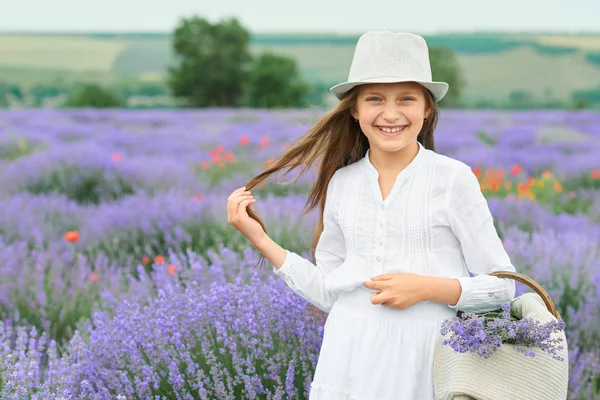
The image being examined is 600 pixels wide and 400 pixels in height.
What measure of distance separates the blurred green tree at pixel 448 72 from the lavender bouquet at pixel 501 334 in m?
40.8

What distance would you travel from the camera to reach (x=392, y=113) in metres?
1.98

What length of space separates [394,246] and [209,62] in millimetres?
40619

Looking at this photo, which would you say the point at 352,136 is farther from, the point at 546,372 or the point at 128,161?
the point at 128,161

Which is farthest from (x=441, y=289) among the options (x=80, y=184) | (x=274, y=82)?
(x=274, y=82)

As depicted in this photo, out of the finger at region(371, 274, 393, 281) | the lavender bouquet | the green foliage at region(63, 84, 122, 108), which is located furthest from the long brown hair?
the green foliage at region(63, 84, 122, 108)

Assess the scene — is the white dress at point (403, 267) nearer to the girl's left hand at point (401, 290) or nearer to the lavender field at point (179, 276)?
the girl's left hand at point (401, 290)

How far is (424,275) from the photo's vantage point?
195cm

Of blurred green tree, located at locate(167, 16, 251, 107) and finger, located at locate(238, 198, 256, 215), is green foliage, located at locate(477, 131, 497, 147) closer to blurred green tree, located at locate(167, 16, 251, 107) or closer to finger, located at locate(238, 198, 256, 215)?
finger, located at locate(238, 198, 256, 215)

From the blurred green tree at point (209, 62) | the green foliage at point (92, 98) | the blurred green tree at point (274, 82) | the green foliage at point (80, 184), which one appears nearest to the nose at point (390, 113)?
the green foliage at point (80, 184)

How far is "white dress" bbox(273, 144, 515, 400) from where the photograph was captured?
193cm

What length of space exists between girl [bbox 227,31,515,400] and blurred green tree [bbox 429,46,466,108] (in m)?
40.6

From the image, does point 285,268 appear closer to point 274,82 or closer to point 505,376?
point 505,376

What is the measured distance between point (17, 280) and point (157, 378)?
166cm

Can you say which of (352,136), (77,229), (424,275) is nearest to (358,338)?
(424,275)
